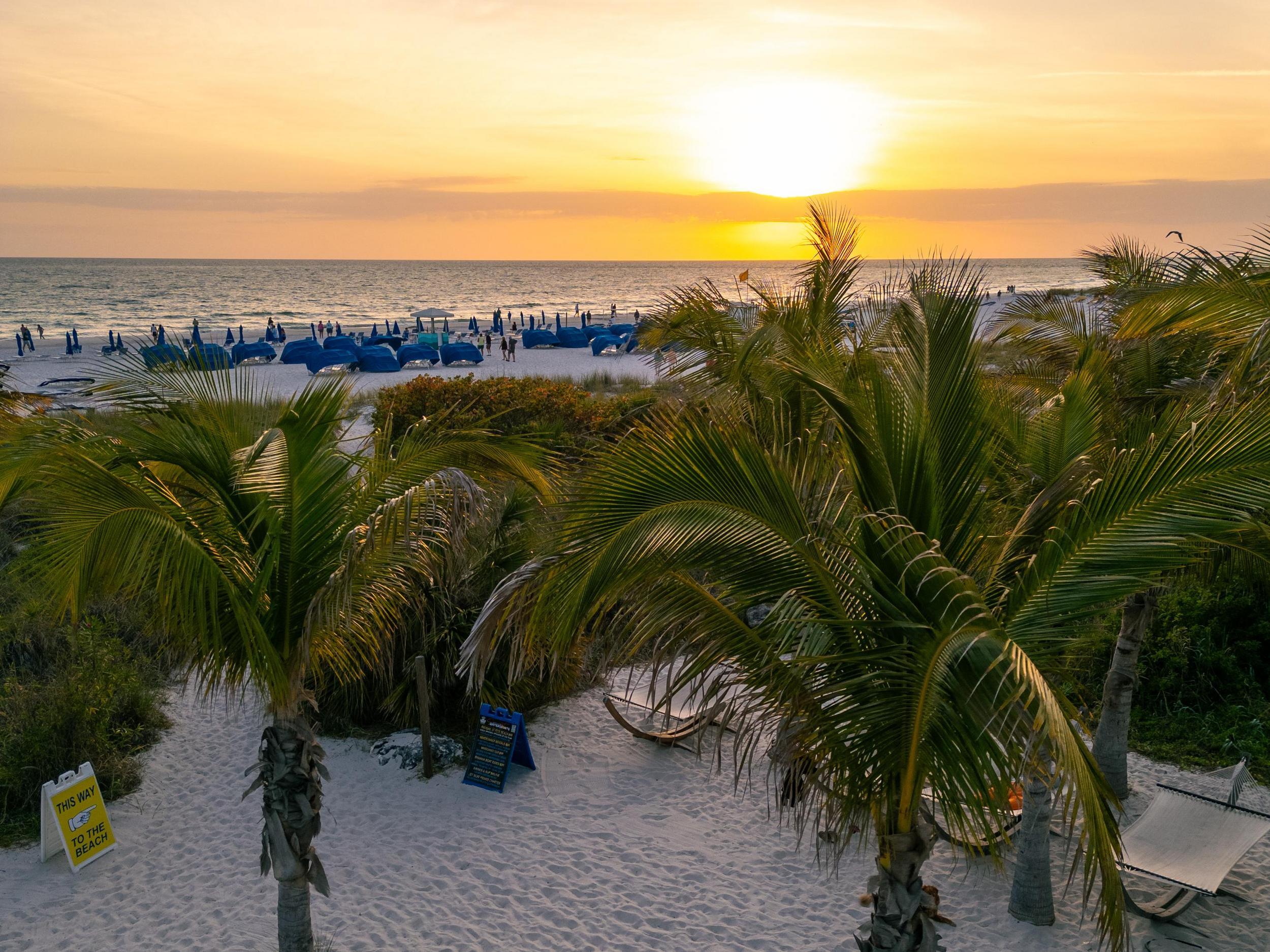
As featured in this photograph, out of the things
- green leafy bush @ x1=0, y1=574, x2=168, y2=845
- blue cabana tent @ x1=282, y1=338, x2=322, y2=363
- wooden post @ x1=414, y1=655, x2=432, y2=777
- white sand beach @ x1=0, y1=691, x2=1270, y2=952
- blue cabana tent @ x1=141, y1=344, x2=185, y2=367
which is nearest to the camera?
blue cabana tent @ x1=141, y1=344, x2=185, y2=367

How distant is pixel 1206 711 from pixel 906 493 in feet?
26.8

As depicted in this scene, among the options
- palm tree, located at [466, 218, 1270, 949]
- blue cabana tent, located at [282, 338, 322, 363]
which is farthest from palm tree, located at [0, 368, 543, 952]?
blue cabana tent, located at [282, 338, 322, 363]

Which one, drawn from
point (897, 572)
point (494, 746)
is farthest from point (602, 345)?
point (897, 572)

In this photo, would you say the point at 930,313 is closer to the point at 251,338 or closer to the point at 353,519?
the point at 353,519

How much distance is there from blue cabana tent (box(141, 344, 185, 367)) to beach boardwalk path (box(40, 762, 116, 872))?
157 inches

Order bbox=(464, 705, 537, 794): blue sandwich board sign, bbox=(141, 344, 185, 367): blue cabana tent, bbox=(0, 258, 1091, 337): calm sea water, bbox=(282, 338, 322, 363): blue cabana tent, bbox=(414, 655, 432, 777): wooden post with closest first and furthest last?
bbox=(141, 344, 185, 367): blue cabana tent, bbox=(464, 705, 537, 794): blue sandwich board sign, bbox=(414, 655, 432, 777): wooden post, bbox=(282, 338, 322, 363): blue cabana tent, bbox=(0, 258, 1091, 337): calm sea water

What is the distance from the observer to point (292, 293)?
110 metres

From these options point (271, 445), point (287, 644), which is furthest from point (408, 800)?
point (271, 445)

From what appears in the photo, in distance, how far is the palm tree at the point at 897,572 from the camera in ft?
10.5

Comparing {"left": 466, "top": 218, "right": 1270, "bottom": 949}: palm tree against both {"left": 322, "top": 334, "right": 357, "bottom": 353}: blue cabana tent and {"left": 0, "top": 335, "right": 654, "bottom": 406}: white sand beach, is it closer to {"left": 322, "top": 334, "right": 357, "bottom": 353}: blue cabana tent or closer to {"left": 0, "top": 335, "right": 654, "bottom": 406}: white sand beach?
{"left": 0, "top": 335, "right": 654, "bottom": 406}: white sand beach

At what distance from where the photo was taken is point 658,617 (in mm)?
3820

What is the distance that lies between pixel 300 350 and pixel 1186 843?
35.8 metres

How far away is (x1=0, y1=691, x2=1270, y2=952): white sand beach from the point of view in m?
6.23

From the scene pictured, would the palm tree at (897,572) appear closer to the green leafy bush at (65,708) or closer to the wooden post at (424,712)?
the wooden post at (424,712)
